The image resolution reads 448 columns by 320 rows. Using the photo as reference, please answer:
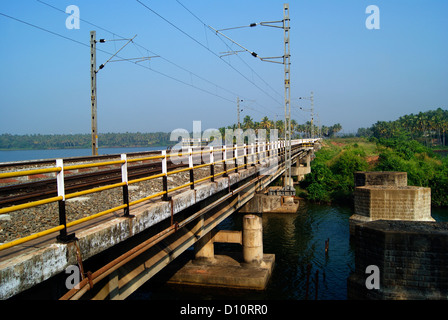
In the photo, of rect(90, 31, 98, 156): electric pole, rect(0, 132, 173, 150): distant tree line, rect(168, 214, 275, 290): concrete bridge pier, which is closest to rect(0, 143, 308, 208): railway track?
rect(90, 31, 98, 156): electric pole

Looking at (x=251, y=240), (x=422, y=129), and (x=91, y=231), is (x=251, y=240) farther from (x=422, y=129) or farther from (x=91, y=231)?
(x=422, y=129)

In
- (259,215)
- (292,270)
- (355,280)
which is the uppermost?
(259,215)

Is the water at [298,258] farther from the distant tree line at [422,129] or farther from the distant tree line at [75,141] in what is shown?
the distant tree line at [75,141]

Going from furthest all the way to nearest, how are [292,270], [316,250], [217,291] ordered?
[316,250] → [292,270] → [217,291]

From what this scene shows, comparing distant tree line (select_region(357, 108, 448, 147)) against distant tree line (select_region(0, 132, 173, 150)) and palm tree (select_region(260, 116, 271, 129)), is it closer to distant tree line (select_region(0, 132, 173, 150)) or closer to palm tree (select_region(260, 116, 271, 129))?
palm tree (select_region(260, 116, 271, 129))

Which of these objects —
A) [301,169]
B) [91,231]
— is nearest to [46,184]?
[91,231]

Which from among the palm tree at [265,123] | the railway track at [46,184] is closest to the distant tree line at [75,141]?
the palm tree at [265,123]

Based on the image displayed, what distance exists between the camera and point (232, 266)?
18.5 metres

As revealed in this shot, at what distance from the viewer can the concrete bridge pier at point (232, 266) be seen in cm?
1744

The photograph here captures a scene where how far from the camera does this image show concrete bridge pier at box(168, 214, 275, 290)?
17.4m
